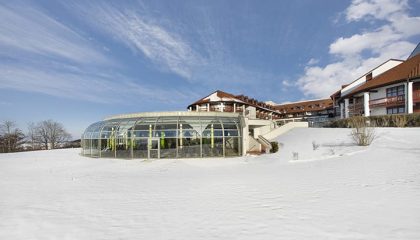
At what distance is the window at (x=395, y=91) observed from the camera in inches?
1178

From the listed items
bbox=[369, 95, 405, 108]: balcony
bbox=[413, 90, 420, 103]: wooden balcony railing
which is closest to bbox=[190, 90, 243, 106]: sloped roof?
bbox=[369, 95, 405, 108]: balcony

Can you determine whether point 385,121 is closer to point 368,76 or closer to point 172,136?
point 368,76

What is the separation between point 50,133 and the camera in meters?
→ 60.9

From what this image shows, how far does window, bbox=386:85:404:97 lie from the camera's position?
29927 millimetres

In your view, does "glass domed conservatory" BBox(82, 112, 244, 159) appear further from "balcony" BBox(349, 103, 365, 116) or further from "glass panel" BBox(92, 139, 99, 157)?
"balcony" BBox(349, 103, 365, 116)

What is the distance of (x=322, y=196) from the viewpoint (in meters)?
8.21

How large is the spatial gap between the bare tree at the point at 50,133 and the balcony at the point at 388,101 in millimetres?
61990

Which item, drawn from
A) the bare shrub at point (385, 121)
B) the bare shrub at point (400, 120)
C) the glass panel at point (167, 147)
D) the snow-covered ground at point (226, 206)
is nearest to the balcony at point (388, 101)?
the bare shrub at point (385, 121)

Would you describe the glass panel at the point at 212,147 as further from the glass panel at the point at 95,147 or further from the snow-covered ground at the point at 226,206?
the glass panel at the point at 95,147

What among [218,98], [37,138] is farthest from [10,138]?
[218,98]

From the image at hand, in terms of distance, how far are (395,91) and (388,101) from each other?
1404 millimetres

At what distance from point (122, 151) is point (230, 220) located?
1823 cm

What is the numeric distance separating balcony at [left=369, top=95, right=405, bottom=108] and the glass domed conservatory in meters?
20.1

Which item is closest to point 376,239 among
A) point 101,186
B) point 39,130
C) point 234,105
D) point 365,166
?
point 365,166
